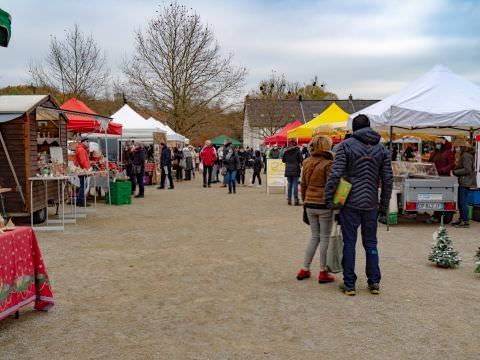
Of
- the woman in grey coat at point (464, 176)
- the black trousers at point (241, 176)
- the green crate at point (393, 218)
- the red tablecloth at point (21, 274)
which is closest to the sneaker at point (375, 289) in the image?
the red tablecloth at point (21, 274)

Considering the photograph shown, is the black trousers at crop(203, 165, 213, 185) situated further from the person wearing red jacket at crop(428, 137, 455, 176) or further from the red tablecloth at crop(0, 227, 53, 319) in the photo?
the red tablecloth at crop(0, 227, 53, 319)

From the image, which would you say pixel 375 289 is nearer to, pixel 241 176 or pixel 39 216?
pixel 39 216

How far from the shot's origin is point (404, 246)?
8383 mm

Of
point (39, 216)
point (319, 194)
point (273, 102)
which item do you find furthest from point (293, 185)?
point (273, 102)

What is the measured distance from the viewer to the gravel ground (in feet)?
13.5

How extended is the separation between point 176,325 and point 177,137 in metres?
22.7

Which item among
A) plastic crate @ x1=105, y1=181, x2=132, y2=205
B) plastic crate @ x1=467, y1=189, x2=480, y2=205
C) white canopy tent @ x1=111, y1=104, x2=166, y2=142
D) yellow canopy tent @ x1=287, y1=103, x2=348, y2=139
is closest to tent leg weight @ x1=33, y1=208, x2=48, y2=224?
plastic crate @ x1=105, y1=181, x2=132, y2=205

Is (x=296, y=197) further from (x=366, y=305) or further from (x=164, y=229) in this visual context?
(x=366, y=305)

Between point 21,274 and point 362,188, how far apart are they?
11.1 feet


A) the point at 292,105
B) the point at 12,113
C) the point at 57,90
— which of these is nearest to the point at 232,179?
the point at 12,113

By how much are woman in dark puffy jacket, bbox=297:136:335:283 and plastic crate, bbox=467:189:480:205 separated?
6.56 m

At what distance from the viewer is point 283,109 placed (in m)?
61.2

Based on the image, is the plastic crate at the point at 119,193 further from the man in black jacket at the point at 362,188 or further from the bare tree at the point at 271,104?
the bare tree at the point at 271,104

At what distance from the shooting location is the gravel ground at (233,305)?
411cm
